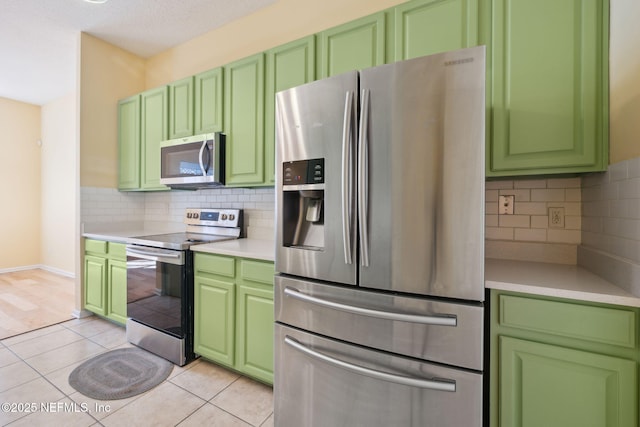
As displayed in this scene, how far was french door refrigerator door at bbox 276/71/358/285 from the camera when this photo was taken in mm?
1292

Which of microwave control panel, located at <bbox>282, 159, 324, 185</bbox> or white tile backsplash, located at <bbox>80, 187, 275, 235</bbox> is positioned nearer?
microwave control panel, located at <bbox>282, 159, 324, 185</bbox>

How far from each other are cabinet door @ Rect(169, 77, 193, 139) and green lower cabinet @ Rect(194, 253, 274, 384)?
1.30 m

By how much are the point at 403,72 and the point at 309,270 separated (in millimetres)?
977

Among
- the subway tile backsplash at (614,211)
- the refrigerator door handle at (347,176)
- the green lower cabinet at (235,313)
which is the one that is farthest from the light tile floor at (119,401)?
the subway tile backsplash at (614,211)

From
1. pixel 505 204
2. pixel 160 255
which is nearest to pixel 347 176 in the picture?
pixel 505 204

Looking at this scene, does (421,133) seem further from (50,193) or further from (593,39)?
(50,193)

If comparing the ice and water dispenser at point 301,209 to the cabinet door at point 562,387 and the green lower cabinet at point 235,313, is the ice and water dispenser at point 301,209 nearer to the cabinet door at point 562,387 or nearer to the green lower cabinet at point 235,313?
the green lower cabinet at point 235,313

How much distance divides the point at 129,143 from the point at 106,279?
144 centimetres

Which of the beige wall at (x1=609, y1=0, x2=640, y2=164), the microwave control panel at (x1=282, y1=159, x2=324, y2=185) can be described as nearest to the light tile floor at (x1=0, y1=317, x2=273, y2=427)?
the microwave control panel at (x1=282, y1=159, x2=324, y2=185)

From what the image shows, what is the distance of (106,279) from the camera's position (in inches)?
110

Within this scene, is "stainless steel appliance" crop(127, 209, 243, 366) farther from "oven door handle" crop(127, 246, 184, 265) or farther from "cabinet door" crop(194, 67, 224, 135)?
"cabinet door" crop(194, 67, 224, 135)

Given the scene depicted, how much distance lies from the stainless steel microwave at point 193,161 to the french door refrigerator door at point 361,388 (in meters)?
1.47

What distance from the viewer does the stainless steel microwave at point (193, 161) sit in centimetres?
239

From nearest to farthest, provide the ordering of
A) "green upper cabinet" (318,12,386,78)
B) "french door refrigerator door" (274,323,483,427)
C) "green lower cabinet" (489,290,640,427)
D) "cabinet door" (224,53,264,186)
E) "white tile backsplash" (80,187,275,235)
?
"green lower cabinet" (489,290,640,427), "french door refrigerator door" (274,323,483,427), "green upper cabinet" (318,12,386,78), "cabinet door" (224,53,264,186), "white tile backsplash" (80,187,275,235)
